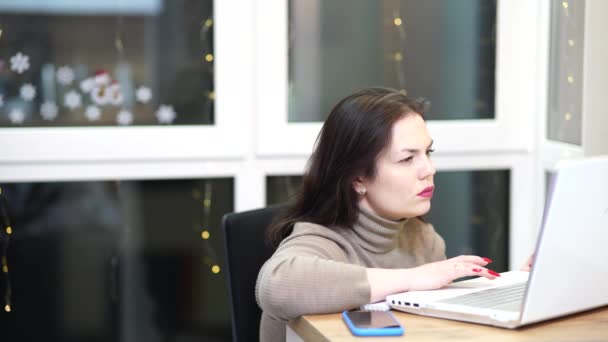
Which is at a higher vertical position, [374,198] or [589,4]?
[589,4]

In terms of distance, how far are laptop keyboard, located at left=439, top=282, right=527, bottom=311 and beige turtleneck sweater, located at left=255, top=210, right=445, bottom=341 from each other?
0.54 ft

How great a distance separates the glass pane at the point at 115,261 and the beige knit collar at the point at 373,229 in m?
1.13

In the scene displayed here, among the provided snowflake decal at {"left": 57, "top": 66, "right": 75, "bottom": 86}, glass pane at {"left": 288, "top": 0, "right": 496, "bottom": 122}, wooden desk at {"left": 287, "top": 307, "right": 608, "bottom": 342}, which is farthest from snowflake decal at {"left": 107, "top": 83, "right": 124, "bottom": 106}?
wooden desk at {"left": 287, "top": 307, "right": 608, "bottom": 342}

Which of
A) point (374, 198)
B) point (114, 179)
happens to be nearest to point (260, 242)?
point (374, 198)

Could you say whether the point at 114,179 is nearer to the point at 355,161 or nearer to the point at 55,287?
the point at 55,287

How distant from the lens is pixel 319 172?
1872 mm

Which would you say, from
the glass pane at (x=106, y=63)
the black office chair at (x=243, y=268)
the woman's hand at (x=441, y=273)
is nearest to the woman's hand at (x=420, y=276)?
the woman's hand at (x=441, y=273)

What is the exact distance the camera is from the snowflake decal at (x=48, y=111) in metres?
2.79

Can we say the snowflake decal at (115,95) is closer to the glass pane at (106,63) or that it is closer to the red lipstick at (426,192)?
the glass pane at (106,63)

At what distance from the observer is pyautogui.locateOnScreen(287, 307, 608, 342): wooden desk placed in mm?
1440

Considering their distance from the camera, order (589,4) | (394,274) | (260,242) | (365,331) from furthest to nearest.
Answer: (589,4) → (260,242) → (394,274) → (365,331)

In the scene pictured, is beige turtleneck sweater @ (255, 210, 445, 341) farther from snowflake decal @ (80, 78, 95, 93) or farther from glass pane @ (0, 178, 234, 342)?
snowflake decal @ (80, 78, 95, 93)

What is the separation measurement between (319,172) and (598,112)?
3.91 feet

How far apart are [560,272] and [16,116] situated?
1837 millimetres
